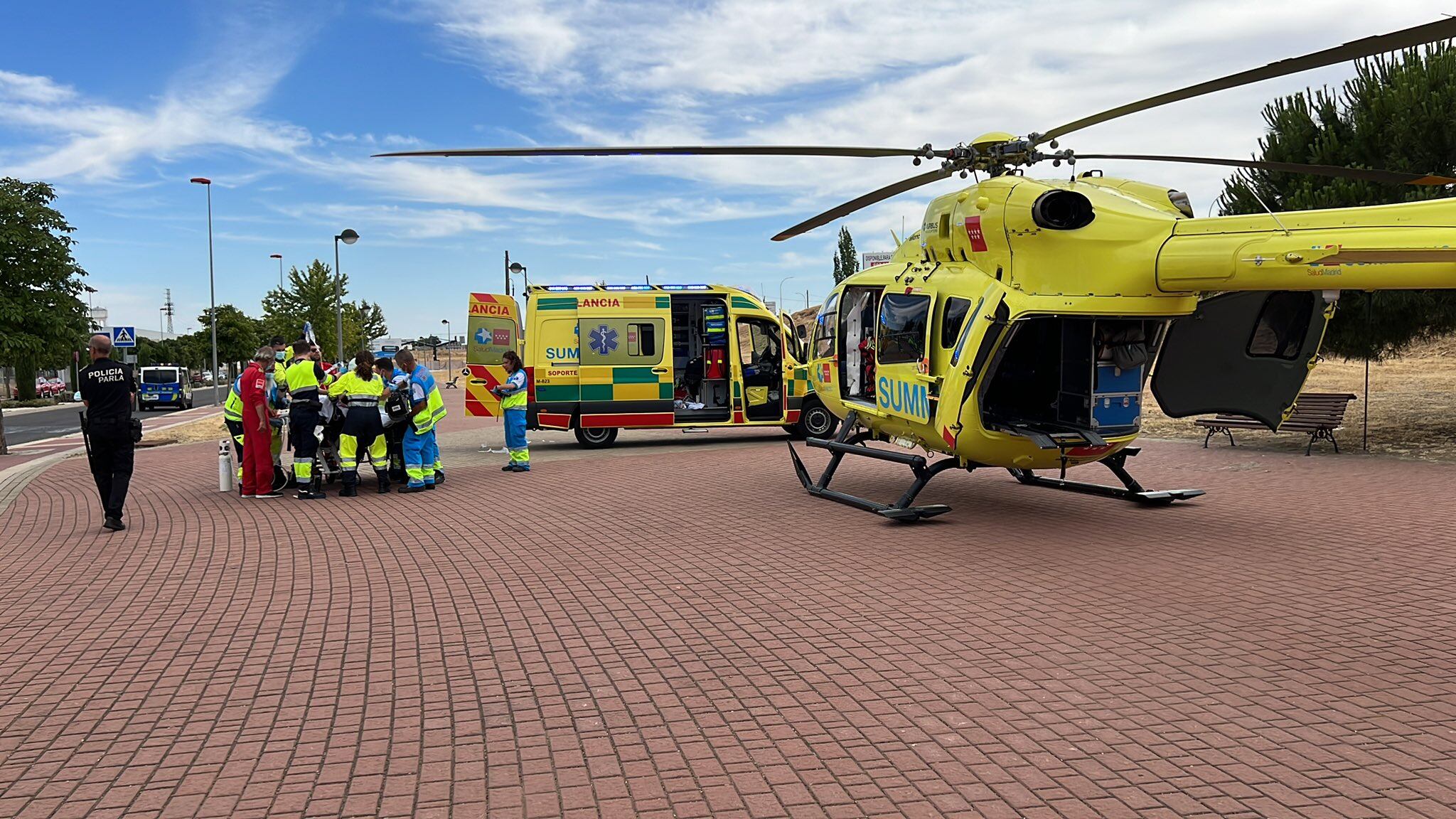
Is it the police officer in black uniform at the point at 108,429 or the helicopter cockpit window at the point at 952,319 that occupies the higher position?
the helicopter cockpit window at the point at 952,319

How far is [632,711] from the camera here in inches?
176

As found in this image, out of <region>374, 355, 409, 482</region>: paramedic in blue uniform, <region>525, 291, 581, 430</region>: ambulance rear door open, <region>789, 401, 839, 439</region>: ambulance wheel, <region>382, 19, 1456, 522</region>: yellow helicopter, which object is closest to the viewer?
<region>382, 19, 1456, 522</region>: yellow helicopter

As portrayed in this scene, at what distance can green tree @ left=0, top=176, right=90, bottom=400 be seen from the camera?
37344 millimetres

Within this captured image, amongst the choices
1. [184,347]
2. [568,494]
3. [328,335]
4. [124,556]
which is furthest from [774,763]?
[184,347]

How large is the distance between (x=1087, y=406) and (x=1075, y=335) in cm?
68

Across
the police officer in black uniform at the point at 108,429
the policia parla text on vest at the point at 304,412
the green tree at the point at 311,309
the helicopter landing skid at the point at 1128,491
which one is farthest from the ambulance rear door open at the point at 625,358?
the green tree at the point at 311,309

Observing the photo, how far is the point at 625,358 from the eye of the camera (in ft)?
55.0

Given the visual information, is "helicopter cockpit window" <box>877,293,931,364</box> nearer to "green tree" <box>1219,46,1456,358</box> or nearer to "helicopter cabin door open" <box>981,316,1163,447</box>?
"helicopter cabin door open" <box>981,316,1163,447</box>

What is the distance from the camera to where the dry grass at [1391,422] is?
49.0ft

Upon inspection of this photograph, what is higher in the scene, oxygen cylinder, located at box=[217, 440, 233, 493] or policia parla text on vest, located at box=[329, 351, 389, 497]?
policia parla text on vest, located at box=[329, 351, 389, 497]

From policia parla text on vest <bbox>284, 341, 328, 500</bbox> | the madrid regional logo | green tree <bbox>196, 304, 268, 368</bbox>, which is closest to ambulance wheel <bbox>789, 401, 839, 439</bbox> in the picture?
the madrid regional logo

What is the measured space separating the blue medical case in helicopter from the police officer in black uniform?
29.3ft

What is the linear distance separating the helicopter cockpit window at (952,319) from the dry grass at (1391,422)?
8803 mm

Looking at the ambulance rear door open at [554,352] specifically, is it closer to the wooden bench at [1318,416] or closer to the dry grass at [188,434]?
the dry grass at [188,434]
